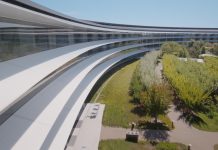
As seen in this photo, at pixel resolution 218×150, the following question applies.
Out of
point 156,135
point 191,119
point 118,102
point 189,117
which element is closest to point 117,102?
point 118,102

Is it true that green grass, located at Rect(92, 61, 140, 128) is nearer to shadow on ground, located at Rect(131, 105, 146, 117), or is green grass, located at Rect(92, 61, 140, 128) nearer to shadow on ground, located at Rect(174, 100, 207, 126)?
shadow on ground, located at Rect(131, 105, 146, 117)

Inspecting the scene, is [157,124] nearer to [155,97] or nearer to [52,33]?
[155,97]

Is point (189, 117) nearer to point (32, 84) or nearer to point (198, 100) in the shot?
point (198, 100)

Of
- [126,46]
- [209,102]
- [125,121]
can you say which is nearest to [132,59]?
[126,46]

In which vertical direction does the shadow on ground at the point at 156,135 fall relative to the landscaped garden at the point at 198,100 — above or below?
below

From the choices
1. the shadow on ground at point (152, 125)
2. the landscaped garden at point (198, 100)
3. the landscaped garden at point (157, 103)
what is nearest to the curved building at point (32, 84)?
the landscaped garden at point (157, 103)

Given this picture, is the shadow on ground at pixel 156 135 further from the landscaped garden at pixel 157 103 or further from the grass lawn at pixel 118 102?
the grass lawn at pixel 118 102
